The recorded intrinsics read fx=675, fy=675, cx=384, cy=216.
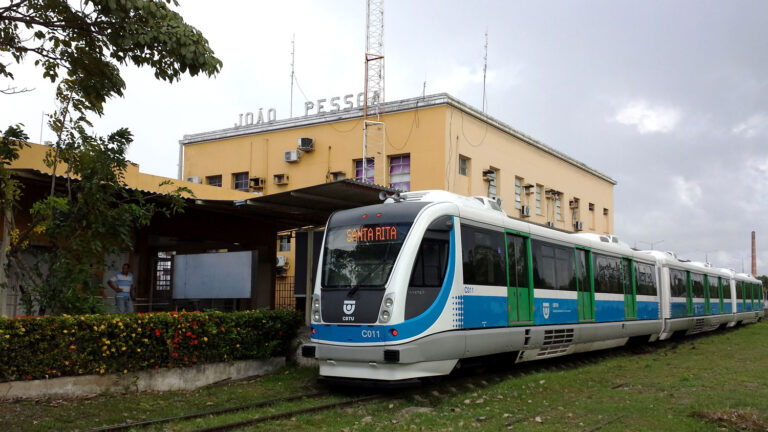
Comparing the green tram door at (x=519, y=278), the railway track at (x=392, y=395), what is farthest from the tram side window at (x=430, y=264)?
the green tram door at (x=519, y=278)

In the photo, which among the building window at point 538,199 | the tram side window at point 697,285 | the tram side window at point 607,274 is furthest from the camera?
the building window at point 538,199

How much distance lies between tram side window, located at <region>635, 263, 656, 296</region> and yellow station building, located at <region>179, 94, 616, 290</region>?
26.7ft

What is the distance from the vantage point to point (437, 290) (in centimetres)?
1041

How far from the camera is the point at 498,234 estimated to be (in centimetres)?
1225

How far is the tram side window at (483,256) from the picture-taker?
11195mm

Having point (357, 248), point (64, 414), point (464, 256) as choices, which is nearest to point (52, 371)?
point (64, 414)

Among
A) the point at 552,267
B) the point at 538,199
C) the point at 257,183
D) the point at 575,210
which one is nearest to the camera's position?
the point at 552,267

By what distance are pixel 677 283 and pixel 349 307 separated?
617 inches

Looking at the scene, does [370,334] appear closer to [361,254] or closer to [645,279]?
[361,254]

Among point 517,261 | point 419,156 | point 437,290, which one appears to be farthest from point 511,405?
point 419,156

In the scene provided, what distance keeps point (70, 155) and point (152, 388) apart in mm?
4295

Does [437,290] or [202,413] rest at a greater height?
[437,290]

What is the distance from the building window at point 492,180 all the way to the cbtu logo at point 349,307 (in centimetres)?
1800

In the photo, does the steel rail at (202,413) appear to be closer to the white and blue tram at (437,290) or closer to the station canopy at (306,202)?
the white and blue tram at (437,290)
